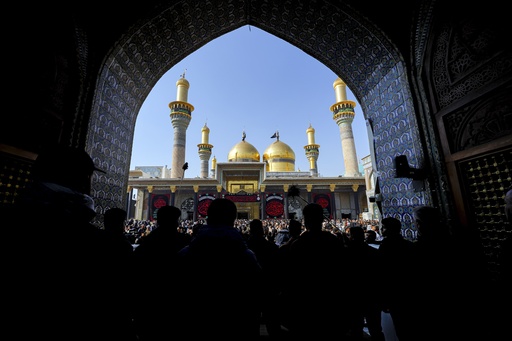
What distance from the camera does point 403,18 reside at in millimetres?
4285

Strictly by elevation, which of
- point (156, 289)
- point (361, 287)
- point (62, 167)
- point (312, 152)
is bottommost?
point (361, 287)

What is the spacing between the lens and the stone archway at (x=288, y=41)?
13.6 feet

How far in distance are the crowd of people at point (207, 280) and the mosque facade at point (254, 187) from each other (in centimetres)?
1509

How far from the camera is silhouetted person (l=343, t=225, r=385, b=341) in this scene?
5.03 feet

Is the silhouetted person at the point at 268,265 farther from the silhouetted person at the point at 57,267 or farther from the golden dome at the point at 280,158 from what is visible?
the golden dome at the point at 280,158

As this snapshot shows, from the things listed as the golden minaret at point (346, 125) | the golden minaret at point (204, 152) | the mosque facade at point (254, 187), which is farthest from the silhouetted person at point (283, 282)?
the golden minaret at point (204, 152)

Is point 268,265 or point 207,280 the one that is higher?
point 207,280

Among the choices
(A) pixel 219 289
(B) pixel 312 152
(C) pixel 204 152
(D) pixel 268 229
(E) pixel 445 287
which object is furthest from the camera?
(B) pixel 312 152

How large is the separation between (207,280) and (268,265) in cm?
122

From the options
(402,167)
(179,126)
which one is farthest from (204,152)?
(402,167)

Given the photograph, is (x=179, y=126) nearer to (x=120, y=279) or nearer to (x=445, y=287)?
(x=120, y=279)

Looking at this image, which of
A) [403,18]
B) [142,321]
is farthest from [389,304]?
[403,18]

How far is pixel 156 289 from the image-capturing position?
4.37ft

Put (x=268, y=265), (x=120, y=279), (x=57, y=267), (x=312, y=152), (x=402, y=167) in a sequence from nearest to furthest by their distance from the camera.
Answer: (x=57, y=267) < (x=120, y=279) < (x=268, y=265) < (x=402, y=167) < (x=312, y=152)
